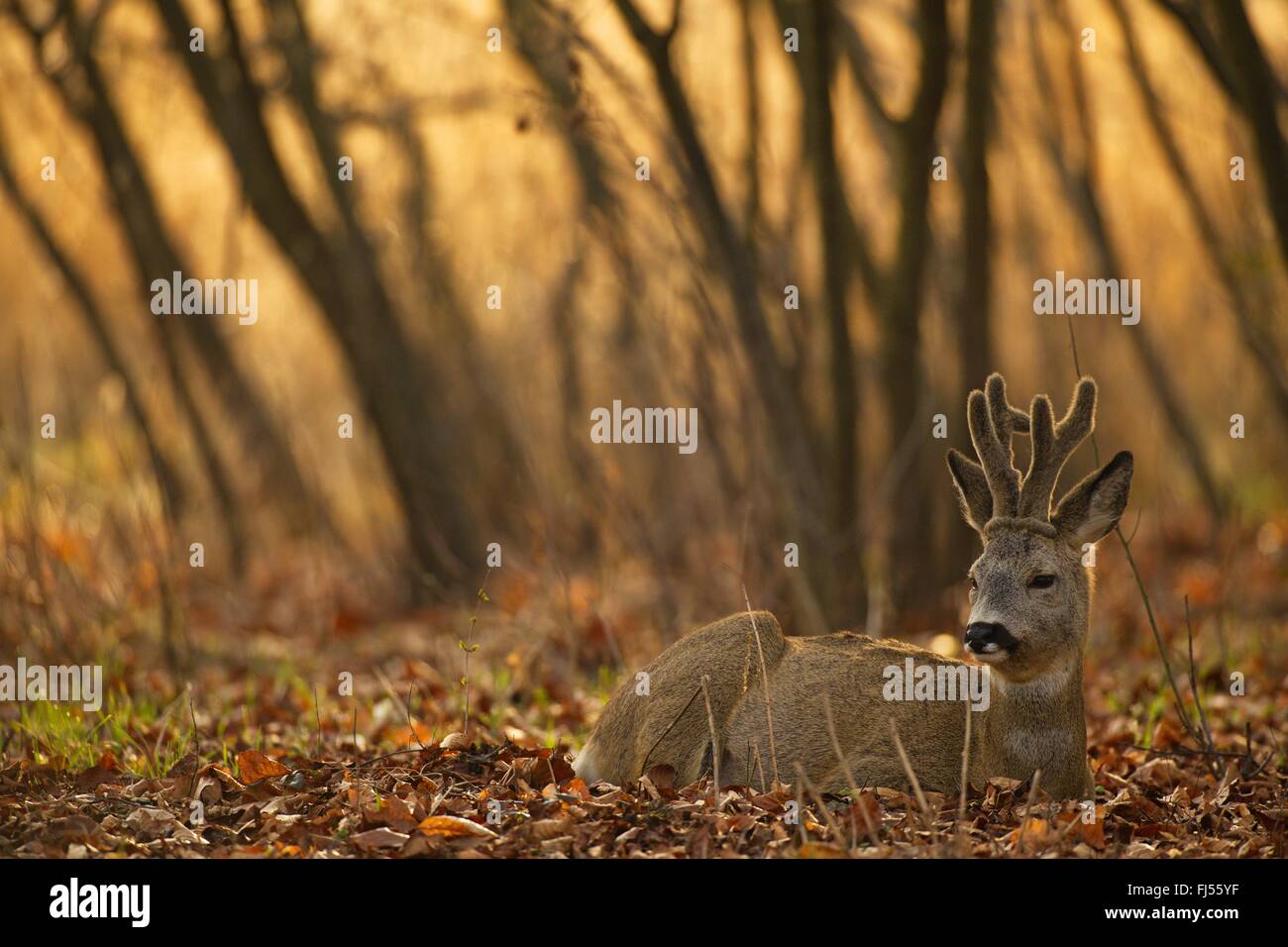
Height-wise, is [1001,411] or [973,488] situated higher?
[1001,411]

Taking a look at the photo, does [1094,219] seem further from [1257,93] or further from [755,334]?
[1257,93]

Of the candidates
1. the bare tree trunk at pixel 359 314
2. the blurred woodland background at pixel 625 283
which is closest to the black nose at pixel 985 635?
the blurred woodland background at pixel 625 283

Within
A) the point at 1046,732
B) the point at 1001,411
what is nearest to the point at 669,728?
the point at 1046,732

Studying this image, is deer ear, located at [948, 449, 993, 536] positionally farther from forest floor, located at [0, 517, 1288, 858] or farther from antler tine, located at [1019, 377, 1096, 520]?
forest floor, located at [0, 517, 1288, 858]

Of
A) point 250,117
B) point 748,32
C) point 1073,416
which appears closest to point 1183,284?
point 748,32

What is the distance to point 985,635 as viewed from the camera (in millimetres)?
5418

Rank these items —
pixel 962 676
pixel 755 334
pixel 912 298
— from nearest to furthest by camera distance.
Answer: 1. pixel 962 676
2. pixel 755 334
3. pixel 912 298

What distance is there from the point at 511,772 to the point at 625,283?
14.4 ft

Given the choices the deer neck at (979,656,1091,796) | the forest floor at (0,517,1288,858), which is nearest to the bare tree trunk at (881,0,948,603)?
the forest floor at (0,517,1288,858)

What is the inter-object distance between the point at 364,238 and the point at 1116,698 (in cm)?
733

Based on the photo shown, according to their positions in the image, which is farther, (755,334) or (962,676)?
(755,334)

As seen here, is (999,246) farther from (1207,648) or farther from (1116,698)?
(1116,698)

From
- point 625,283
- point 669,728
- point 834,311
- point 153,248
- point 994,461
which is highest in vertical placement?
point 153,248

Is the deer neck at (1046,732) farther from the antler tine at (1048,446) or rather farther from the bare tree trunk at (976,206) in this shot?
the bare tree trunk at (976,206)
